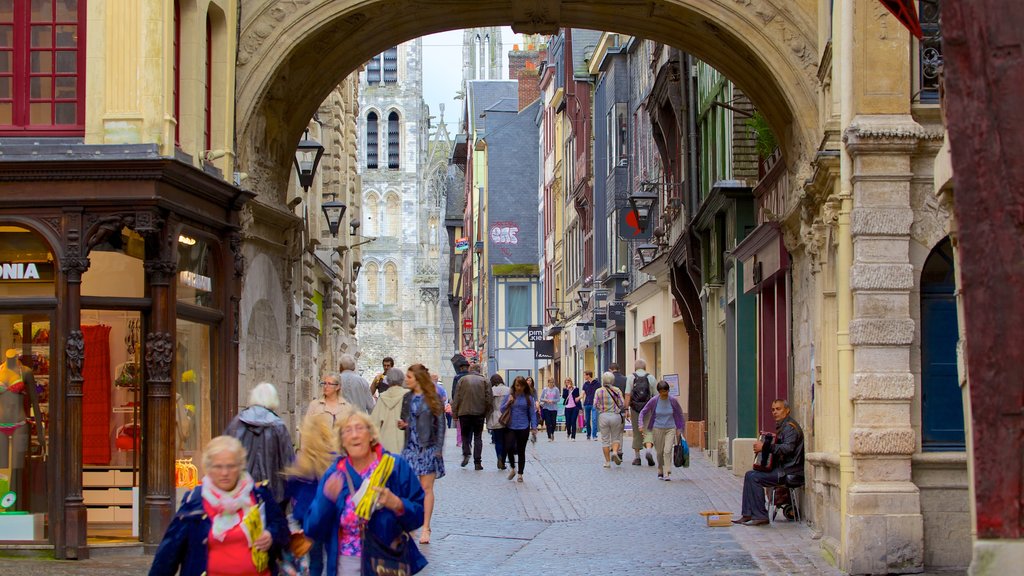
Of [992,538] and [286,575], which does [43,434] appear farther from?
[992,538]

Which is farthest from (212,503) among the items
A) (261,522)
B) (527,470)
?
(527,470)

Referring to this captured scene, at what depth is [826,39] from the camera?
16266mm

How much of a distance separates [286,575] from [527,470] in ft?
64.3

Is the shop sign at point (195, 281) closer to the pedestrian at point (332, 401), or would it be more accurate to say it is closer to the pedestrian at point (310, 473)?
the pedestrian at point (332, 401)

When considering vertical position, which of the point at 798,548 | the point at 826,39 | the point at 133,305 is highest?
the point at 826,39

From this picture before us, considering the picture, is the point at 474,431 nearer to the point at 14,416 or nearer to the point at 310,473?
the point at 14,416

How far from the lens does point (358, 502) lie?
765cm

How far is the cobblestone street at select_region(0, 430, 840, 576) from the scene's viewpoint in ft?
45.6

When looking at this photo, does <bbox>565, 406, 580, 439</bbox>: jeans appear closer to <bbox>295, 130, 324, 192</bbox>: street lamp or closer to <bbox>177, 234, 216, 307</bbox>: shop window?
<bbox>295, 130, 324, 192</bbox>: street lamp

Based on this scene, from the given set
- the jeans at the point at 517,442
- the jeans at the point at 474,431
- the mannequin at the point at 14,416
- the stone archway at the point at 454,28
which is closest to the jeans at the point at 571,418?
the jeans at the point at 474,431

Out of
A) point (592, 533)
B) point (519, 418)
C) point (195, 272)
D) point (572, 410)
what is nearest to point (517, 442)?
point (519, 418)

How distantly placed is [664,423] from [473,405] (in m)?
4.13

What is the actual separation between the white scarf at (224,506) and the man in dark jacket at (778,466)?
10244 millimetres

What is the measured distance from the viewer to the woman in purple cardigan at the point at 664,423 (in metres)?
24.1
